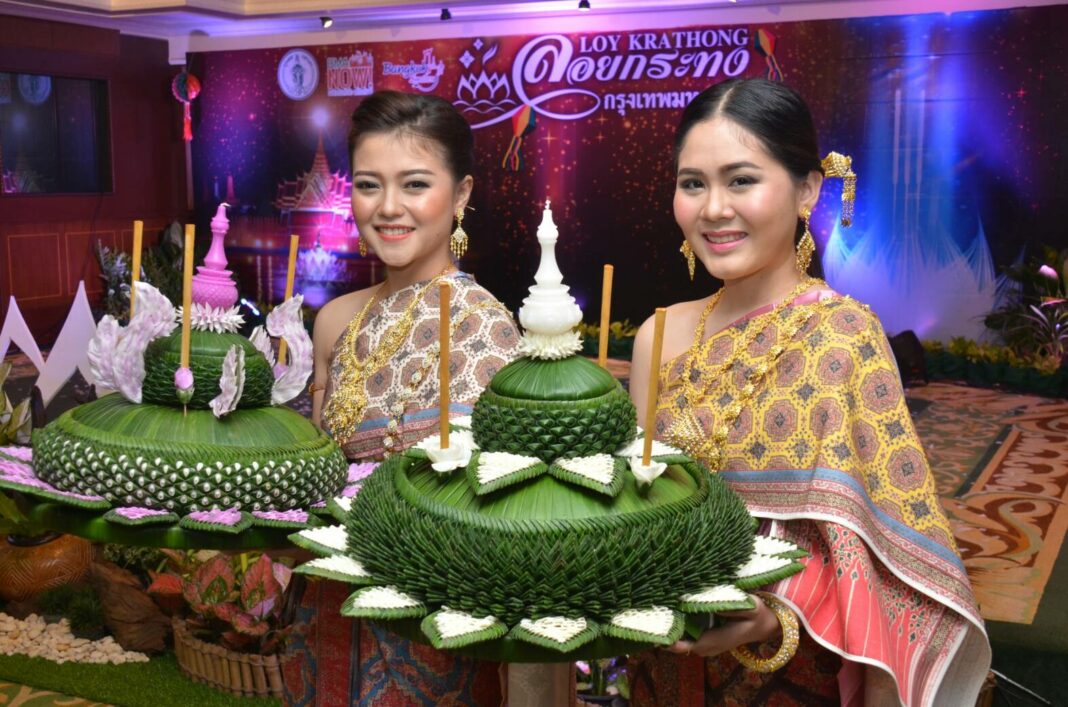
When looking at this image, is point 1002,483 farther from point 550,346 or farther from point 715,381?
point 550,346

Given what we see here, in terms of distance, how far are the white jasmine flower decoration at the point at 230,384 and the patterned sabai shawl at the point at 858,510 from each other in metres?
0.64

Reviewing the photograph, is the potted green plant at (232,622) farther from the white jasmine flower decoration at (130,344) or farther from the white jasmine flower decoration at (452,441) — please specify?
the white jasmine flower decoration at (452,441)

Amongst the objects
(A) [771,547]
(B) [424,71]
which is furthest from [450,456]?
(B) [424,71]

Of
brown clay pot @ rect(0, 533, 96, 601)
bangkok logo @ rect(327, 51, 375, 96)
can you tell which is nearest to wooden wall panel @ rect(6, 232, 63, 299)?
bangkok logo @ rect(327, 51, 375, 96)

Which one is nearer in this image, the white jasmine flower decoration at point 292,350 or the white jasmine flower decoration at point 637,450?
the white jasmine flower decoration at point 637,450

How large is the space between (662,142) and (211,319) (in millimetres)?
5538

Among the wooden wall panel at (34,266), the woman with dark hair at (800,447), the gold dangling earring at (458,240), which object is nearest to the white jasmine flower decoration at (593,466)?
the woman with dark hair at (800,447)

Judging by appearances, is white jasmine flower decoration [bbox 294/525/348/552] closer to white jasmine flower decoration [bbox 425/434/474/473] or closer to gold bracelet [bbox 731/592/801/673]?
white jasmine flower decoration [bbox 425/434/474/473]

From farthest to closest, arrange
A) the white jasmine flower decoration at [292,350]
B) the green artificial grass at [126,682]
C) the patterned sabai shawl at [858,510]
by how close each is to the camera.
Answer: the green artificial grass at [126,682] → the white jasmine flower decoration at [292,350] → the patterned sabai shawl at [858,510]

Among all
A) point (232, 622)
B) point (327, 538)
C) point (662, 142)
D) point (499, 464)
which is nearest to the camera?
point (499, 464)

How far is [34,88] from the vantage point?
792 cm

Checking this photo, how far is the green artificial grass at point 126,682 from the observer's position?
3.53 m

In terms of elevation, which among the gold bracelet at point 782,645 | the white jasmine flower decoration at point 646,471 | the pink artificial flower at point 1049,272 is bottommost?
the gold bracelet at point 782,645

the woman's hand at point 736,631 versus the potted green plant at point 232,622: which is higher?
the woman's hand at point 736,631
